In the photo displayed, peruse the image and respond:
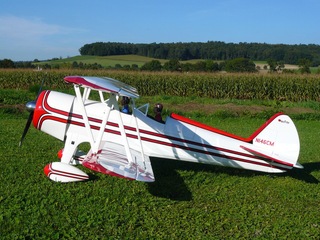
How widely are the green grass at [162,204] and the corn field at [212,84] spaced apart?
54.3ft

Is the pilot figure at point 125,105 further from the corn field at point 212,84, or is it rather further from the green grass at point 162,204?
the corn field at point 212,84

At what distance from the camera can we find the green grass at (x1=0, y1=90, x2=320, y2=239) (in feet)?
17.2

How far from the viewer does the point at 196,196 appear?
6816 mm

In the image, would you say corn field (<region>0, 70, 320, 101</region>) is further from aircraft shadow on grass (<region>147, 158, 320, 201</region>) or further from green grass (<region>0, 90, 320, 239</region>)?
green grass (<region>0, 90, 320, 239</region>)

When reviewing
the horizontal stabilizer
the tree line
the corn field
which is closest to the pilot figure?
the horizontal stabilizer

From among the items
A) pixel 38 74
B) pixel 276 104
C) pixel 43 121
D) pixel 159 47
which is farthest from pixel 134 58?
pixel 43 121

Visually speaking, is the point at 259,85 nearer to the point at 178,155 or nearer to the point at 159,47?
the point at 178,155

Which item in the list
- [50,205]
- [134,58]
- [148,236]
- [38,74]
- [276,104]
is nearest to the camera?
[148,236]

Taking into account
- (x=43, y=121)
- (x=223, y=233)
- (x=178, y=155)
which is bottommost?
(x=223, y=233)

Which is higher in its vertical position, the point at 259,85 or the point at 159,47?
the point at 159,47

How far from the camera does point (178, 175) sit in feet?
25.5

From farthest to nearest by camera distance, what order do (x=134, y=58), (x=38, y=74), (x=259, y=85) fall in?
(x=134, y=58), (x=38, y=74), (x=259, y=85)

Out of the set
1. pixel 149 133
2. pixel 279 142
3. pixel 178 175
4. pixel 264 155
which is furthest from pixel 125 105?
pixel 279 142

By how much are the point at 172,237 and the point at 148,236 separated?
33 cm
